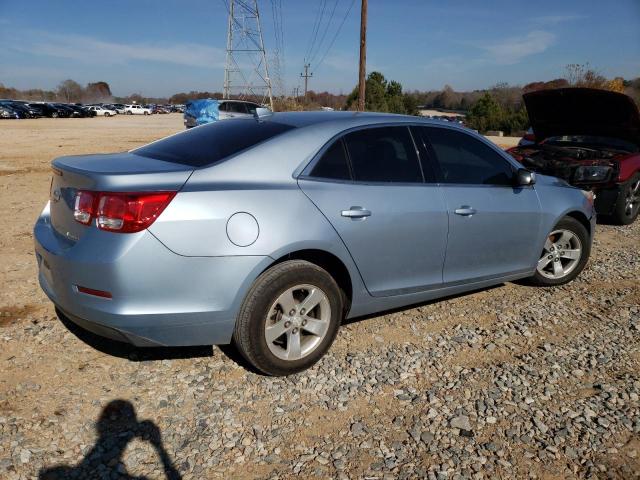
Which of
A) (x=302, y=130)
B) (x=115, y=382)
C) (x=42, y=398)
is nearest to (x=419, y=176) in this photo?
(x=302, y=130)

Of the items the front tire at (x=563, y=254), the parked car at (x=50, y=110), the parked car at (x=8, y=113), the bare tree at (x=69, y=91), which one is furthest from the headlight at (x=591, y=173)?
the bare tree at (x=69, y=91)

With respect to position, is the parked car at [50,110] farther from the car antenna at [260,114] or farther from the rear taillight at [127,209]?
the rear taillight at [127,209]

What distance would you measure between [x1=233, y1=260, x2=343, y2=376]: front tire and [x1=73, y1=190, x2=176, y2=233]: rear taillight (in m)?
0.68

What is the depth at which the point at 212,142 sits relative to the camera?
11.1 feet

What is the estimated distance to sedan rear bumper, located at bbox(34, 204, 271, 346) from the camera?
2.60 metres

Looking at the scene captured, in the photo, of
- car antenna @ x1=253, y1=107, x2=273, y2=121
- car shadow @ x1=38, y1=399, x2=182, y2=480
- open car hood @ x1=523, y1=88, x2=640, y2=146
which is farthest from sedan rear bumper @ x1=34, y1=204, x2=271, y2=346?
open car hood @ x1=523, y1=88, x2=640, y2=146

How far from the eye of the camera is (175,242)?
2645 mm

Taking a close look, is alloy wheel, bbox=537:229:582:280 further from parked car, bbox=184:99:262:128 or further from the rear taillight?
parked car, bbox=184:99:262:128

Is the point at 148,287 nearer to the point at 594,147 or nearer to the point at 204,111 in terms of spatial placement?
the point at 594,147

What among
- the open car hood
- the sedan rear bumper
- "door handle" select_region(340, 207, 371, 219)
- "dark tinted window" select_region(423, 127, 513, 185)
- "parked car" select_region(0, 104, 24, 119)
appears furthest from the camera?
"parked car" select_region(0, 104, 24, 119)

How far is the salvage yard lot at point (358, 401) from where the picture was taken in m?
2.46

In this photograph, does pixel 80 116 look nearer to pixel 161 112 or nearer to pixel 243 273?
pixel 161 112

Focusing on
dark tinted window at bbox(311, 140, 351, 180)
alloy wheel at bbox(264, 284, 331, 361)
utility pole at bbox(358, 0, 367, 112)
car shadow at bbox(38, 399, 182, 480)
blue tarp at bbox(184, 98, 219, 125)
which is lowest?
car shadow at bbox(38, 399, 182, 480)

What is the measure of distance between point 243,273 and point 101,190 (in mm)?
858
